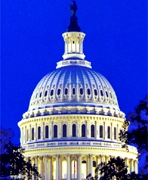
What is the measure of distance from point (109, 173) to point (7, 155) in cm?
963

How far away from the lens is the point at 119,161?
114 meters

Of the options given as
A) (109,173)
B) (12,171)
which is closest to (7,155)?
(12,171)

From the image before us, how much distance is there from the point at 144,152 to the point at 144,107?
3.78 meters

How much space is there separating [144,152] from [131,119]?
9.78ft

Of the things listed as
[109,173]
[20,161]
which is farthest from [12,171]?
[109,173]

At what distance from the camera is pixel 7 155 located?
10925 cm

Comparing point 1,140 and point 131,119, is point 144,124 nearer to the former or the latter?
point 131,119

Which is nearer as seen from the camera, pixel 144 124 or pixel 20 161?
pixel 144 124

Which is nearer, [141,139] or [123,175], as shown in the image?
[141,139]

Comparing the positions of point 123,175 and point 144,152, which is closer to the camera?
point 144,152

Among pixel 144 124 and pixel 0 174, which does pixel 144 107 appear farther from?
pixel 0 174

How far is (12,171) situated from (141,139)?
42.4 feet

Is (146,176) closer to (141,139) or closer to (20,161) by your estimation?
(141,139)

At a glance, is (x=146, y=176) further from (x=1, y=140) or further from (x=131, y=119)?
(x=1, y=140)
